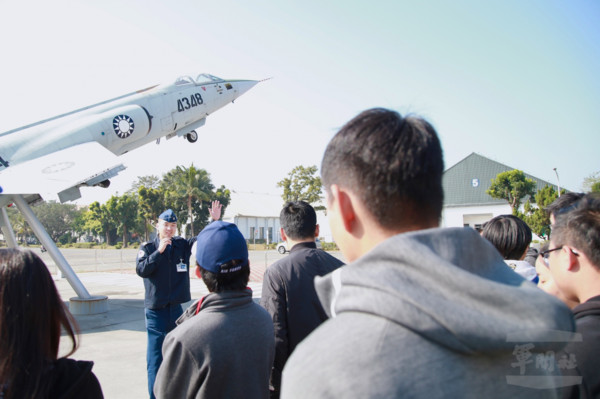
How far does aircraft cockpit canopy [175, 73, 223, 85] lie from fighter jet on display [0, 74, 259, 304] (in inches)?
1.7

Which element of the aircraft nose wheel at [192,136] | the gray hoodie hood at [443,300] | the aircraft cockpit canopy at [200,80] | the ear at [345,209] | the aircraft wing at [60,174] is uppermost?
the aircraft cockpit canopy at [200,80]

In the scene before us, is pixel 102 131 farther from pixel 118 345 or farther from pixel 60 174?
pixel 118 345

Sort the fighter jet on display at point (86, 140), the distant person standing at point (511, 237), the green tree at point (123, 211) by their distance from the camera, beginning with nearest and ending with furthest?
the distant person standing at point (511, 237) → the fighter jet on display at point (86, 140) → the green tree at point (123, 211)

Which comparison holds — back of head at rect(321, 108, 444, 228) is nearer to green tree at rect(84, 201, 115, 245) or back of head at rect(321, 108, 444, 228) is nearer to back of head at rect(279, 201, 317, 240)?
back of head at rect(279, 201, 317, 240)

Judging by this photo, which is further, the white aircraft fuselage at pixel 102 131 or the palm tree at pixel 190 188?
the palm tree at pixel 190 188

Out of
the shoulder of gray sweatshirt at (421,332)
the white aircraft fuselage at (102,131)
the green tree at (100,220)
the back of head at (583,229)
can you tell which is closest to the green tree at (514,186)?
the white aircraft fuselage at (102,131)

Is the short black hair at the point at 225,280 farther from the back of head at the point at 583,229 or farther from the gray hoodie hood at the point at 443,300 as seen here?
the back of head at the point at 583,229

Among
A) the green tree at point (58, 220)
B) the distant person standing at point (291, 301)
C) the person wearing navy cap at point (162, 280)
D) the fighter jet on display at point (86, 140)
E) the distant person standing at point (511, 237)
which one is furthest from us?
the green tree at point (58, 220)

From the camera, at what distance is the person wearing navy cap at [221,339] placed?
1994mm

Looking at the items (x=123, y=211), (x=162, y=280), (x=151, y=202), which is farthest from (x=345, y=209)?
(x=123, y=211)

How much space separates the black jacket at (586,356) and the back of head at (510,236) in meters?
1.64

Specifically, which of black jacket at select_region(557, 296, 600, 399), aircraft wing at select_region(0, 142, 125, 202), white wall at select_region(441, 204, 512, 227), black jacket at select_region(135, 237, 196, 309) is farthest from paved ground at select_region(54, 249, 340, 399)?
white wall at select_region(441, 204, 512, 227)

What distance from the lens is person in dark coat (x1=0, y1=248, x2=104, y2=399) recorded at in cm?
141

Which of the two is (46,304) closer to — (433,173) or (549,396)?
(433,173)
